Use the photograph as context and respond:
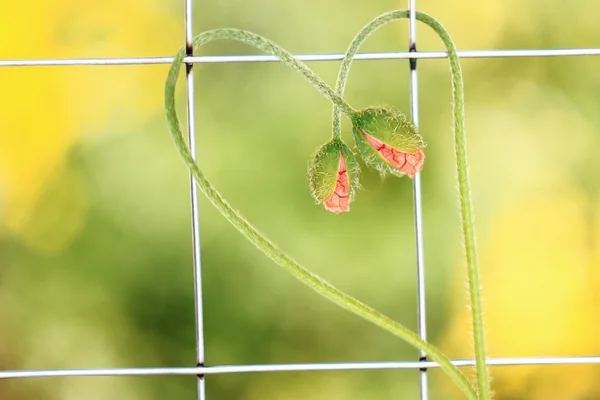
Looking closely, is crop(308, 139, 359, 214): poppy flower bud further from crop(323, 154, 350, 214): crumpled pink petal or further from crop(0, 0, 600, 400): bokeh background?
A: crop(0, 0, 600, 400): bokeh background

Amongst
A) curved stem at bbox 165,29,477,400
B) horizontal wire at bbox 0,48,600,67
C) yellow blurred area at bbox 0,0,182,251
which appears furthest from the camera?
yellow blurred area at bbox 0,0,182,251

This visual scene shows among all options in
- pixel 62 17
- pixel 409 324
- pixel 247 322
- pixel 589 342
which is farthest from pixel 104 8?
pixel 589 342

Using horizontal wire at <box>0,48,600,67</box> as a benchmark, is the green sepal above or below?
below

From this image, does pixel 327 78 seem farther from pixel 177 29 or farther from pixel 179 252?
pixel 179 252

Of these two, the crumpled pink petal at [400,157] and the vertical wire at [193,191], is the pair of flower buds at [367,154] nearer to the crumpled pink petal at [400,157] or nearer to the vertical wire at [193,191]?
the crumpled pink petal at [400,157]

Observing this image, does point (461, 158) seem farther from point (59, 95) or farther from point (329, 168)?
point (59, 95)

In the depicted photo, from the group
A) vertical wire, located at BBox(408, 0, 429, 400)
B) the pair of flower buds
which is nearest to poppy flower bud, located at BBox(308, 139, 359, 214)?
the pair of flower buds

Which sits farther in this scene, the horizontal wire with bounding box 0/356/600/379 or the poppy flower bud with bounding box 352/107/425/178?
the horizontal wire with bounding box 0/356/600/379

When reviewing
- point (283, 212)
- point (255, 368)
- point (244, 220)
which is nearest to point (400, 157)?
point (244, 220)
